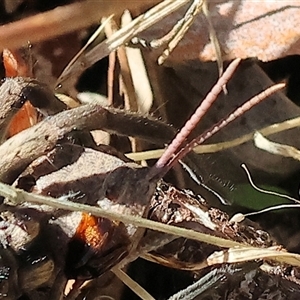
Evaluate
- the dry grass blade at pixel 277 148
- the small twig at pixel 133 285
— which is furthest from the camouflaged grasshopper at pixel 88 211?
the dry grass blade at pixel 277 148

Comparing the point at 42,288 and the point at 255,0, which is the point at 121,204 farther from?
the point at 255,0

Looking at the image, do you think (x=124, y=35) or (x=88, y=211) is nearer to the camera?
(x=88, y=211)

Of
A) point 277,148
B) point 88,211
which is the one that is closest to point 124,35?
point 277,148

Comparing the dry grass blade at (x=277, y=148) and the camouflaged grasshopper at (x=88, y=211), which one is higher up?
the camouflaged grasshopper at (x=88, y=211)

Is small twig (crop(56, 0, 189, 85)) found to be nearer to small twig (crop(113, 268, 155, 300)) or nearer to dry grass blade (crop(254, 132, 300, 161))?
dry grass blade (crop(254, 132, 300, 161))

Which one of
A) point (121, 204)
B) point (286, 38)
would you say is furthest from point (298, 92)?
point (121, 204)

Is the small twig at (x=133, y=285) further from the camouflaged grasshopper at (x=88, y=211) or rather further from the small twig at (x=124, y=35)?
the small twig at (x=124, y=35)

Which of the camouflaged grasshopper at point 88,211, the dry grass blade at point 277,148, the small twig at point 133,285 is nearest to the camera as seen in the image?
the camouflaged grasshopper at point 88,211

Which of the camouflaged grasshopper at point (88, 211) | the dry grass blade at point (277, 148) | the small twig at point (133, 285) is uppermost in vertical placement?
the camouflaged grasshopper at point (88, 211)

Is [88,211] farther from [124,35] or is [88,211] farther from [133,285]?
[124,35]
